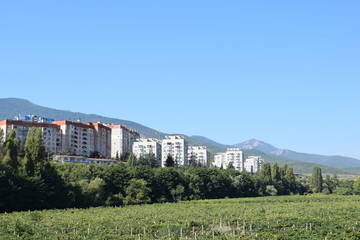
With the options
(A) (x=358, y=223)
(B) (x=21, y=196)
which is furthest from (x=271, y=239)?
(B) (x=21, y=196)

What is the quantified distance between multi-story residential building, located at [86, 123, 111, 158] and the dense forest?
2381cm

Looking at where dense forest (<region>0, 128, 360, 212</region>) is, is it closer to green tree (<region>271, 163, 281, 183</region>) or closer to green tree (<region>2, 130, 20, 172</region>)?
green tree (<region>2, 130, 20, 172</region>)

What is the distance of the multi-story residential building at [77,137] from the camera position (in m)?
147

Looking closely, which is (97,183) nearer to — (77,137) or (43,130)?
(43,130)

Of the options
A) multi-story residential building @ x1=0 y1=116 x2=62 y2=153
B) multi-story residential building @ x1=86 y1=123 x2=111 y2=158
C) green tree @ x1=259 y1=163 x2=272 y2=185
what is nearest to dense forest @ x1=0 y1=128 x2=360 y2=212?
green tree @ x1=259 y1=163 x2=272 y2=185

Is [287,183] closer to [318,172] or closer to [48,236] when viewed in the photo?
[318,172]

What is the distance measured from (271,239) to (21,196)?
43769 millimetres

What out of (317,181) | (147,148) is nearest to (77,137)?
(147,148)

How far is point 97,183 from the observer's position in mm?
81562

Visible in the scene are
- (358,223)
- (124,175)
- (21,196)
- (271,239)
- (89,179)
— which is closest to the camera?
(271,239)

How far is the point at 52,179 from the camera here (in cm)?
7069

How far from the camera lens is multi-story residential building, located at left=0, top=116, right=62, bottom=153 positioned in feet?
444

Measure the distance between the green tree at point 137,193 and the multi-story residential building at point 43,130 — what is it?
52.7 m

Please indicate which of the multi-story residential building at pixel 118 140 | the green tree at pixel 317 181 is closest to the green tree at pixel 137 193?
the green tree at pixel 317 181
